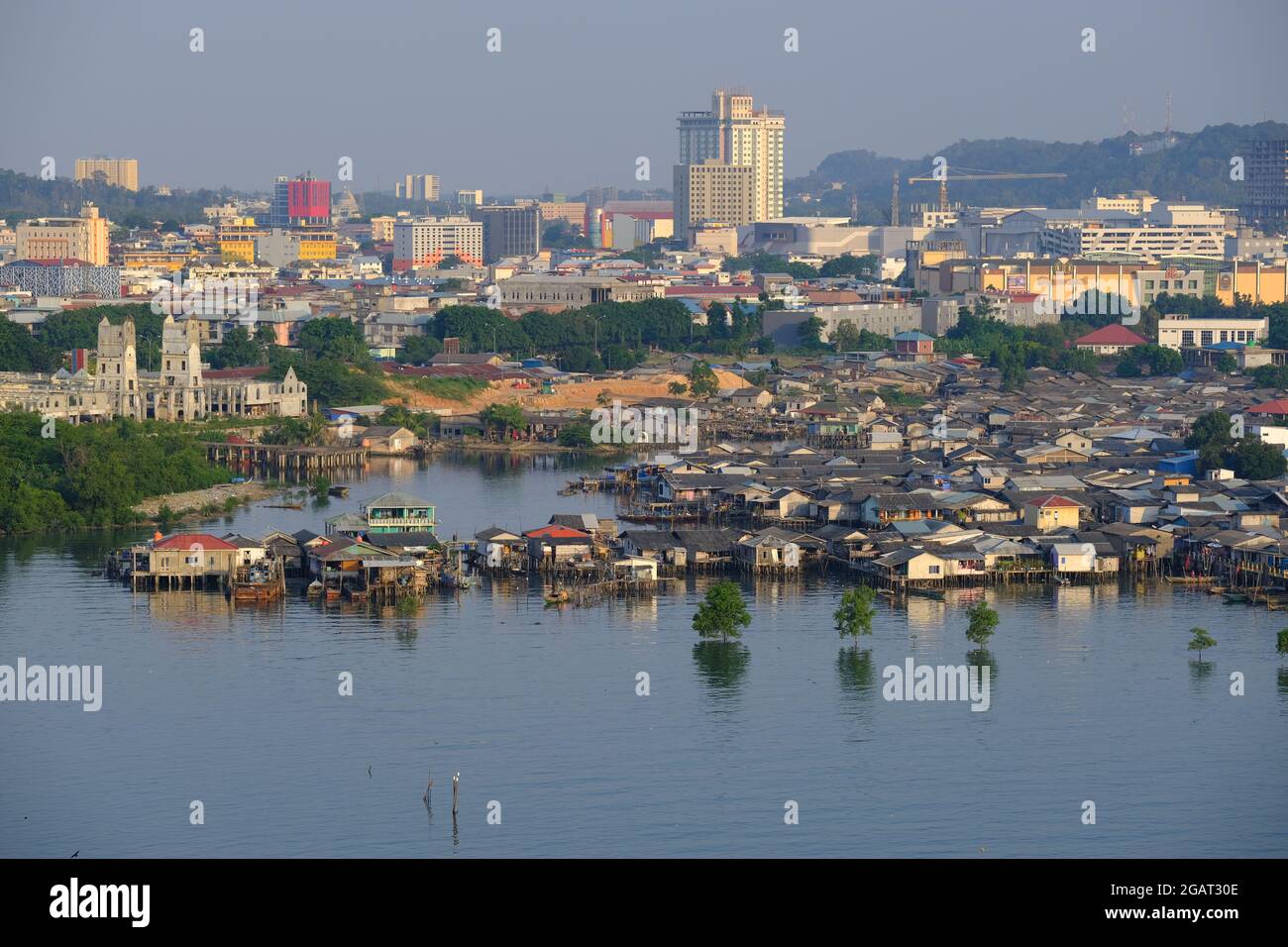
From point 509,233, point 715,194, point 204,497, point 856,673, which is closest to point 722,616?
point 856,673

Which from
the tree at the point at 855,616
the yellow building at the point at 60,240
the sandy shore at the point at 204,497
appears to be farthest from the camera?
the yellow building at the point at 60,240

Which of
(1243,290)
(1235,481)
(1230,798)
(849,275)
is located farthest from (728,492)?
(849,275)

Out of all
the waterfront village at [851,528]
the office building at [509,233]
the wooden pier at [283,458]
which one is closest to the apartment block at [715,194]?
the office building at [509,233]

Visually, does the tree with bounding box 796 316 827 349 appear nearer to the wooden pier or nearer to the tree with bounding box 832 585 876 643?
the wooden pier

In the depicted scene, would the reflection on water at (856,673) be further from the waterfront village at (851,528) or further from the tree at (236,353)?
the tree at (236,353)

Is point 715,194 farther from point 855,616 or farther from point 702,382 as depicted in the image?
point 855,616

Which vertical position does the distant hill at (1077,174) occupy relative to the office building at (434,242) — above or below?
above

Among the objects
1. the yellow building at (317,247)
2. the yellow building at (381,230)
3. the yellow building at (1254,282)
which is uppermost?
the yellow building at (381,230)
